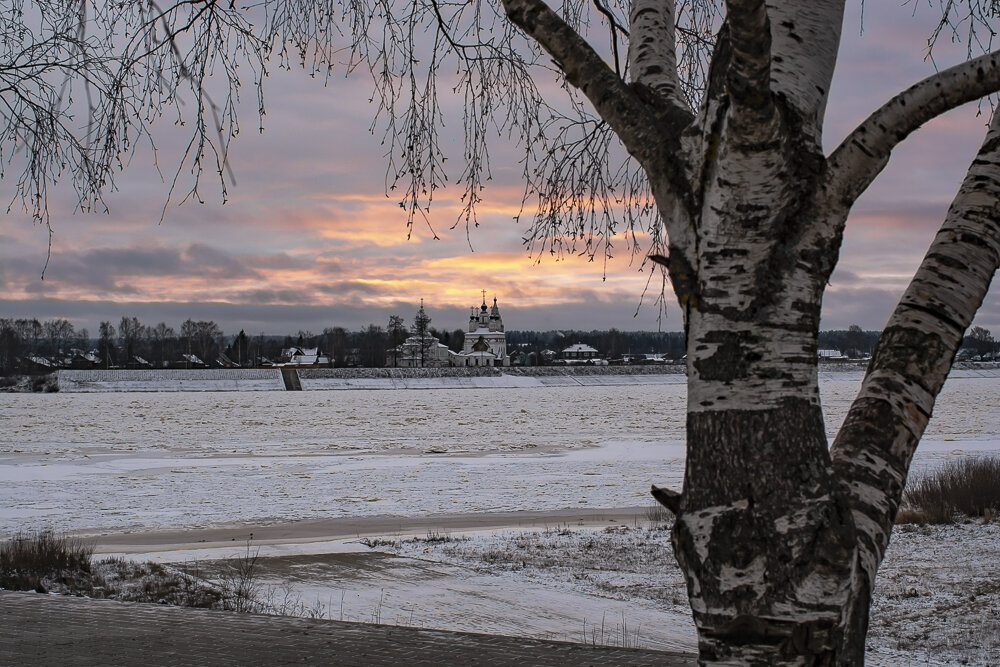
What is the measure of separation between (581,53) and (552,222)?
250 centimetres

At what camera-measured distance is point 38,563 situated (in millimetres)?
10625

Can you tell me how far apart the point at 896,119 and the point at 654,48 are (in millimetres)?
1357

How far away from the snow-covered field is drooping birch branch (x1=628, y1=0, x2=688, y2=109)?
5812 millimetres

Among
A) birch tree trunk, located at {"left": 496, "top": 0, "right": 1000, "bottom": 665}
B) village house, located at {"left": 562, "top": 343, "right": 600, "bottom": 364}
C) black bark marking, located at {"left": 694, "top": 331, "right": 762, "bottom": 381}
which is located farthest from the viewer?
village house, located at {"left": 562, "top": 343, "right": 600, "bottom": 364}

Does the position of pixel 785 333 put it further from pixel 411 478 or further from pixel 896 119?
pixel 411 478

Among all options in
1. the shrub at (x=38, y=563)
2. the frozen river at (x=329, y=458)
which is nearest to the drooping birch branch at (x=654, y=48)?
the shrub at (x=38, y=563)

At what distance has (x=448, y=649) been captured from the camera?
680cm

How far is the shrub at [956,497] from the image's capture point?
15.4 m

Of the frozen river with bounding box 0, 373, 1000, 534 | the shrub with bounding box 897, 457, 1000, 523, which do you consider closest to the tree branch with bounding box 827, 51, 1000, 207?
the shrub with bounding box 897, 457, 1000, 523

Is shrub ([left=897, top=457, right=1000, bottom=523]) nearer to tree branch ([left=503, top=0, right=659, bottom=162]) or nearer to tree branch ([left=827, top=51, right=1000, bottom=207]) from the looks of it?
tree branch ([left=827, top=51, right=1000, bottom=207])

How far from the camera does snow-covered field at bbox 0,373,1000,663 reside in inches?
392

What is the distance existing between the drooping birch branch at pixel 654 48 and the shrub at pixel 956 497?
42.9 feet

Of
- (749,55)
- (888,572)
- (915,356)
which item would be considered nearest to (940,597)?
(888,572)

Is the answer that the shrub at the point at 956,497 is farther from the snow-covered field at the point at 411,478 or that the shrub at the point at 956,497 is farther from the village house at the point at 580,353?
the village house at the point at 580,353
